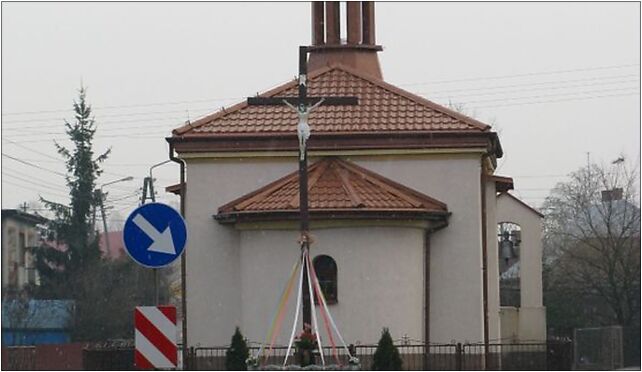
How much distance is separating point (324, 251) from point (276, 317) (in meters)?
1.60

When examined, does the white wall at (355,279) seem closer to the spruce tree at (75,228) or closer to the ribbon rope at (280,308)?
the ribbon rope at (280,308)

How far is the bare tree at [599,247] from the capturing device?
179 ft

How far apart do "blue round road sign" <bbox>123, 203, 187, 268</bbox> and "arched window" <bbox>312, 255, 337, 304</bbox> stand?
14.0 m

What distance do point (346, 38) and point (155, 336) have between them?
1961cm

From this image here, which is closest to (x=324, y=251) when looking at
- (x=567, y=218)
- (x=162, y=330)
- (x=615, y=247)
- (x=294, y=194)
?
(x=294, y=194)

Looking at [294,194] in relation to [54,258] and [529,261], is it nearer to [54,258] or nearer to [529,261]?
[529,261]

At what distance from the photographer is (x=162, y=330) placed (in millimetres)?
16062

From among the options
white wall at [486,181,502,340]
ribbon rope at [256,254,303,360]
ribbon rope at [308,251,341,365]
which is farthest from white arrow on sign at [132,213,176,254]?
white wall at [486,181,502,340]

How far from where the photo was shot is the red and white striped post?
1603cm

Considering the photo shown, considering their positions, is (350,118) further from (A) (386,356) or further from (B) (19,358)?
(B) (19,358)

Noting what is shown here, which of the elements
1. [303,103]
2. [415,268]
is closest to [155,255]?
[303,103]

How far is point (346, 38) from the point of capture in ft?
115

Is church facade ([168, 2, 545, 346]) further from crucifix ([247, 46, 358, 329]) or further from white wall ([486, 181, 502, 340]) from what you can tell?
crucifix ([247, 46, 358, 329])

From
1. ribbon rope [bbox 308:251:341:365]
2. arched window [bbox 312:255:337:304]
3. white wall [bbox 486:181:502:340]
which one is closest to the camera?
ribbon rope [bbox 308:251:341:365]
